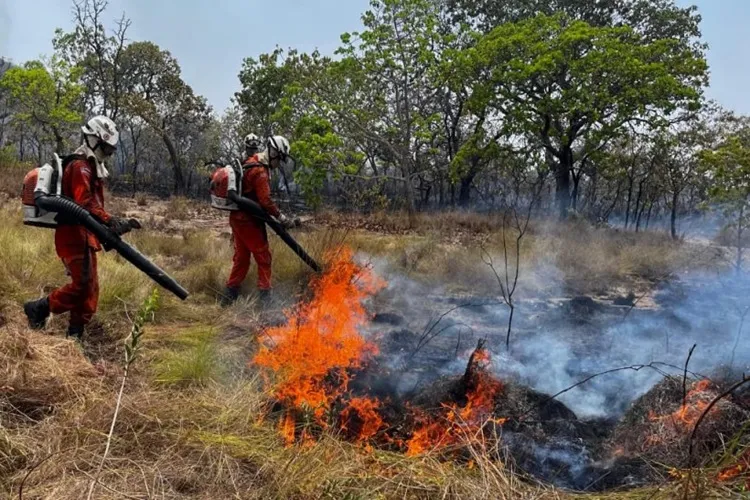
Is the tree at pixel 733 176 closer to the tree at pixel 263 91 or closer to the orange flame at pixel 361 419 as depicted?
the orange flame at pixel 361 419

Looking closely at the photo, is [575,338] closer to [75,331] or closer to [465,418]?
[465,418]

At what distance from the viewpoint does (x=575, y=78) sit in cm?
1474

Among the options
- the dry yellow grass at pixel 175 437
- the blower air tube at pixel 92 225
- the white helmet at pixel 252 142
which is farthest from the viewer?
the white helmet at pixel 252 142

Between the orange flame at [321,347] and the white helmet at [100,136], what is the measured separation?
1.93 metres

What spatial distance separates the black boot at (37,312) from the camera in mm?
3836

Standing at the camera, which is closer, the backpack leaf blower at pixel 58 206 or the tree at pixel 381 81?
the backpack leaf blower at pixel 58 206

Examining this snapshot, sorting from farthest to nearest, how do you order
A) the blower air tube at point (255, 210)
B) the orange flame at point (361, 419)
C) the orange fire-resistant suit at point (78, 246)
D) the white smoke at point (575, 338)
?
the blower air tube at point (255, 210) < the white smoke at point (575, 338) < the orange fire-resistant suit at point (78, 246) < the orange flame at point (361, 419)

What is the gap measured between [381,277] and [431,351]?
236 cm

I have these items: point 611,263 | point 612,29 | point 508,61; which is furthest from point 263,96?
point 611,263

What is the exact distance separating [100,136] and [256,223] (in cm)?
190

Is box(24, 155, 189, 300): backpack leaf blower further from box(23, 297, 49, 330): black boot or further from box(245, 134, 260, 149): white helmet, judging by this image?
box(245, 134, 260, 149): white helmet

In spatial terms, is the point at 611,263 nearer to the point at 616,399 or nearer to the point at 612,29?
the point at 616,399

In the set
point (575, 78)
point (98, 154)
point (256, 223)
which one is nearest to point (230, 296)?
point (256, 223)

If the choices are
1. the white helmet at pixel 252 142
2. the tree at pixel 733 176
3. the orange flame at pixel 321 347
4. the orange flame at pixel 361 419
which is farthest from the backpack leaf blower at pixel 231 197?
the tree at pixel 733 176
